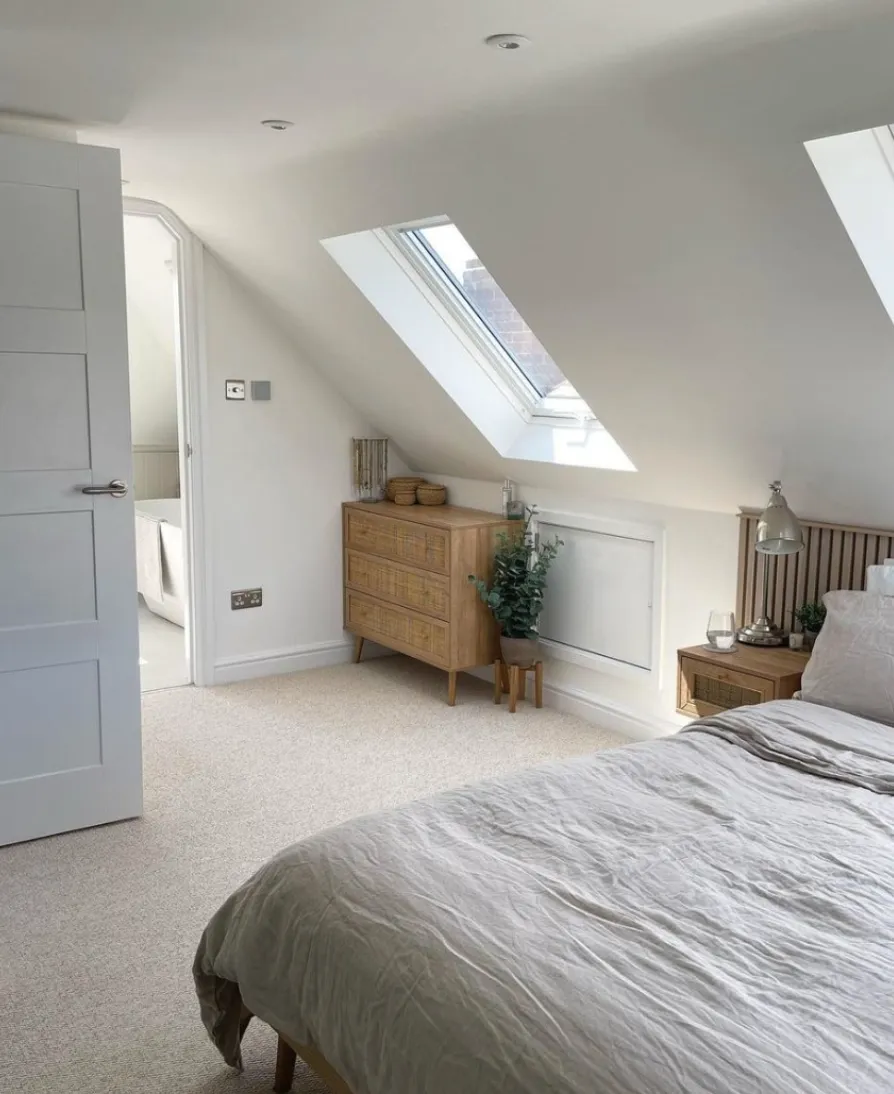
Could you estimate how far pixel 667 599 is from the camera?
164 inches

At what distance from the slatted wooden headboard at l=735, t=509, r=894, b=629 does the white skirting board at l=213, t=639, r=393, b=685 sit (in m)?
2.25

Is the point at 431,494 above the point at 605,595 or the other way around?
above

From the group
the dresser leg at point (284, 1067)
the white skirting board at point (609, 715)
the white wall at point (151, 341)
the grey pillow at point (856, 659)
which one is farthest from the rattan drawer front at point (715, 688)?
the white wall at point (151, 341)

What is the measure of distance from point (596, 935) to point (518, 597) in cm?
286

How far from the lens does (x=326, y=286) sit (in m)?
4.33

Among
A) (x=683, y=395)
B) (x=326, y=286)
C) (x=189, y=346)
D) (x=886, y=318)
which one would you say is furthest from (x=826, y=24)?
(x=189, y=346)

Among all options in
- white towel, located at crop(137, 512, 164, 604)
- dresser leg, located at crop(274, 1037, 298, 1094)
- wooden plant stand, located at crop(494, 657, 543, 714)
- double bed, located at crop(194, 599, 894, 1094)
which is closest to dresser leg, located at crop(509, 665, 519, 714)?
wooden plant stand, located at crop(494, 657, 543, 714)

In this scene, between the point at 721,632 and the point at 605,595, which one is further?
the point at 605,595

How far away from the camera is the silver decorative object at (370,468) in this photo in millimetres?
5289

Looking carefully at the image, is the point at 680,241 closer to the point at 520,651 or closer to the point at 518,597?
the point at 518,597

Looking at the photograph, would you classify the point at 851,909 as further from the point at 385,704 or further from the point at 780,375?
the point at 385,704

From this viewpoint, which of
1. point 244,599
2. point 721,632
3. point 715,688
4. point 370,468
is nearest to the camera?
point 715,688

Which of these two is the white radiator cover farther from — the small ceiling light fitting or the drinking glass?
the small ceiling light fitting


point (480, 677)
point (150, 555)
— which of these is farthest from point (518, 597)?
Answer: point (150, 555)
